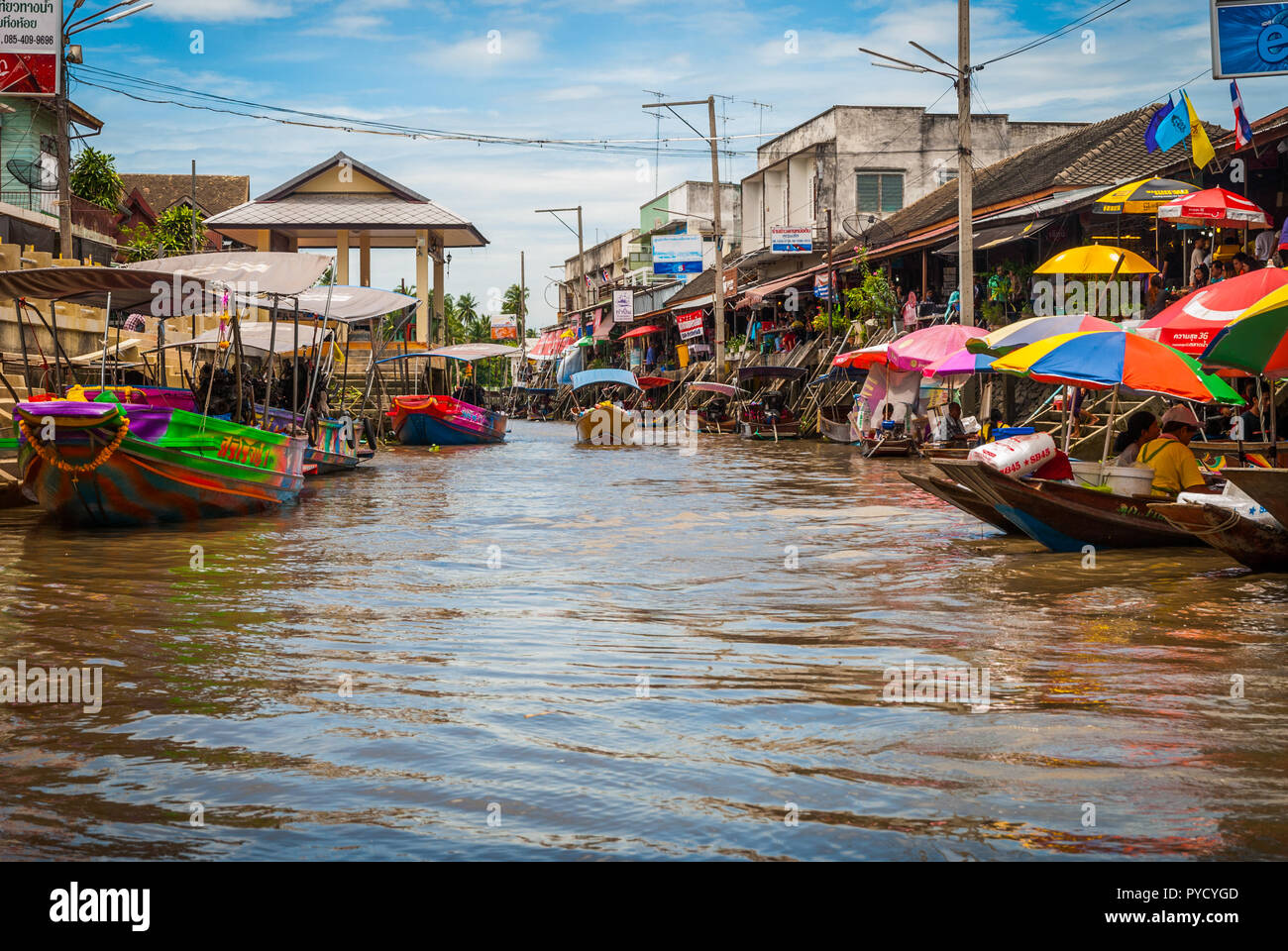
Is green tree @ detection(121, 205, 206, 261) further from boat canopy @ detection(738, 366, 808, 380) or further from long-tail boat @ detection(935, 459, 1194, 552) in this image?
long-tail boat @ detection(935, 459, 1194, 552)

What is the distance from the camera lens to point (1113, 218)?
67.9 feet

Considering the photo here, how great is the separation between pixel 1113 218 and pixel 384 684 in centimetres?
1810

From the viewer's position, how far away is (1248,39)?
10438 mm

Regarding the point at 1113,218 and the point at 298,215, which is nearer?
the point at 1113,218

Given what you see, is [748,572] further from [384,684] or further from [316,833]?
[316,833]

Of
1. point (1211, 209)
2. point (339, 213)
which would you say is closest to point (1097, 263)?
point (1211, 209)

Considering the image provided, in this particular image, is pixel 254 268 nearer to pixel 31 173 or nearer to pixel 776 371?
pixel 776 371

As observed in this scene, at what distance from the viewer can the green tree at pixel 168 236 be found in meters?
35.8

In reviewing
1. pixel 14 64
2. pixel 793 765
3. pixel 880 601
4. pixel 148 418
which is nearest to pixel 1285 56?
pixel 880 601

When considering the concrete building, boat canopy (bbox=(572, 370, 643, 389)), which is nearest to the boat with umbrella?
boat canopy (bbox=(572, 370, 643, 389))

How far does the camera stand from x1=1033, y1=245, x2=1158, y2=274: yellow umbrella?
1669cm

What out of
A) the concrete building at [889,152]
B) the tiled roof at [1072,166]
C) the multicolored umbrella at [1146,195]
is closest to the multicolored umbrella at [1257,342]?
the multicolored umbrella at [1146,195]

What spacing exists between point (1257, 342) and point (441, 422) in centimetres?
2368

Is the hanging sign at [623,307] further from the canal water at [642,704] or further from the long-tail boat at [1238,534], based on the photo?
the long-tail boat at [1238,534]
